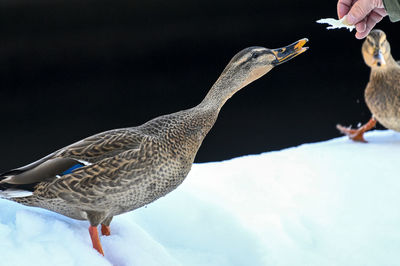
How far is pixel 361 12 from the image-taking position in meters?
1.37

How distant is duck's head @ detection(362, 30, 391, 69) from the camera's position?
→ 2.05 m

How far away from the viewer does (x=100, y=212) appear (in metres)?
1.15

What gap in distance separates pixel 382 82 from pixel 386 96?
0.22 ft

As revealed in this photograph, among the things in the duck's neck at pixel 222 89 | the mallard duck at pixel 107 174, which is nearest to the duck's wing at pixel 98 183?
the mallard duck at pixel 107 174

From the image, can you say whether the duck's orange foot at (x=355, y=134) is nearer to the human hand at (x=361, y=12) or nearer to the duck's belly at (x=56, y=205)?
the human hand at (x=361, y=12)

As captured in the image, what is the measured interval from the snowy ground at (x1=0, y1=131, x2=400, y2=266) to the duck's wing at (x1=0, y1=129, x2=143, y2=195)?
4.1 inches

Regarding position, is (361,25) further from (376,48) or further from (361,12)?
(376,48)

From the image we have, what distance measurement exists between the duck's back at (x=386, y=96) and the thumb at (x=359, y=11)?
79 centimetres

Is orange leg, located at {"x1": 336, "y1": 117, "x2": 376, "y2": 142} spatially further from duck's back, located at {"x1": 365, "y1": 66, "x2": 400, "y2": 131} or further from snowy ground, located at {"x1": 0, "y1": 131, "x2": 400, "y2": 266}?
snowy ground, located at {"x1": 0, "y1": 131, "x2": 400, "y2": 266}

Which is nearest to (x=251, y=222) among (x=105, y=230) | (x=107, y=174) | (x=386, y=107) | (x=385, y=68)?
(x=105, y=230)

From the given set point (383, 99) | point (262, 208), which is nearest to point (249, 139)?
point (383, 99)

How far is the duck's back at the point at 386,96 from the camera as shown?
6.89 feet

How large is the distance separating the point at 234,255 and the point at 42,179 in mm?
520

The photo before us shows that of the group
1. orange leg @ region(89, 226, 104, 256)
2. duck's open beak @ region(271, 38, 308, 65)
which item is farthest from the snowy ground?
duck's open beak @ region(271, 38, 308, 65)
